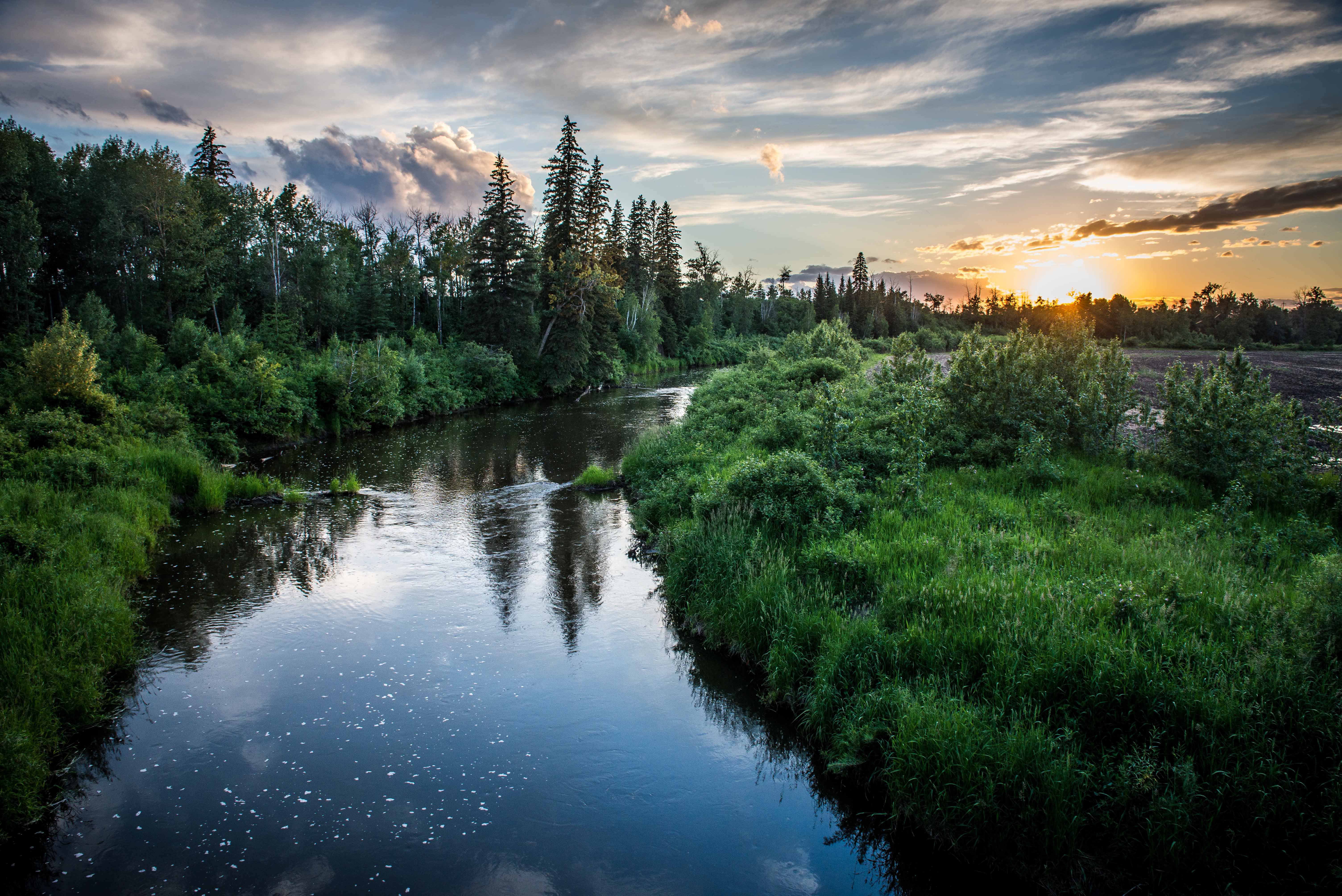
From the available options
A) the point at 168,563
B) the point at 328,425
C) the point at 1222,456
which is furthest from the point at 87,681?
the point at 328,425

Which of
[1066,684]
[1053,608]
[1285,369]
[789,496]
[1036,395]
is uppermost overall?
[1285,369]

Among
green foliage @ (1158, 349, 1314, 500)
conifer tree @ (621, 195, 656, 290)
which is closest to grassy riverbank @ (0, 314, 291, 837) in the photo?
green foliage @ (1158, 349, 1314, 500)

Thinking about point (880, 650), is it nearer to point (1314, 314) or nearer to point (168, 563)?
point (168, 563)

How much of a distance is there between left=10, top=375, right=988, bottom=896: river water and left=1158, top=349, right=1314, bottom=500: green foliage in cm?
914

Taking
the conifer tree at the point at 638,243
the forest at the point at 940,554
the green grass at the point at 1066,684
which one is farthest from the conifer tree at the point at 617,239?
the green grass at the point at 1066,684

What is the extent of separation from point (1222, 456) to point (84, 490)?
2187cm

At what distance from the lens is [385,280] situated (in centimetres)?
5234

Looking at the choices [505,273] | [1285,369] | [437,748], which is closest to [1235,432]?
[437,748]

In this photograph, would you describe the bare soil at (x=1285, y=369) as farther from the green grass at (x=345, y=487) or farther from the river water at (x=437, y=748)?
the green grass at (x=345, y=487)

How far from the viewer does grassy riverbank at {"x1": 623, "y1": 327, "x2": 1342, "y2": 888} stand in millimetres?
5164

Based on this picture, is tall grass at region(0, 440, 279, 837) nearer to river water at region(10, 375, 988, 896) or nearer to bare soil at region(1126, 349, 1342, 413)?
river water at region(10, 375, 988, 896)

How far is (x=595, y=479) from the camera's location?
758 inches

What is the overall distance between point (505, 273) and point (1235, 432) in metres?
40.0

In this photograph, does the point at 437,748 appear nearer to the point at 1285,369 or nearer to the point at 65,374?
the point at 65,374
